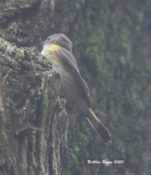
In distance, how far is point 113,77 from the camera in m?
9.64

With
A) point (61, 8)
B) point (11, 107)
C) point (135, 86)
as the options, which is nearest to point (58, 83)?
point (11, 107)

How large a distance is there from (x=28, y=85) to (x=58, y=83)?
1.90ft

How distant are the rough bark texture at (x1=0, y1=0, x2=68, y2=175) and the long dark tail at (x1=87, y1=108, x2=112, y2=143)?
0.79 m

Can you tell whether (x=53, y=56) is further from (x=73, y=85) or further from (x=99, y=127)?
(x=99, y=127)

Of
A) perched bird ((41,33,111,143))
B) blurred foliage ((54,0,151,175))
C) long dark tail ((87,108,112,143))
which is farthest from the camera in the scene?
blurred foliage ((54,0,151,175))

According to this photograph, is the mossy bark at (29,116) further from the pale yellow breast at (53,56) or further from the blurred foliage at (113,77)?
the blurred foliage at (113,77)

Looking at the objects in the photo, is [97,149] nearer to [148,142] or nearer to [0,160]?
[148,142]

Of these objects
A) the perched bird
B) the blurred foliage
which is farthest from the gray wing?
the blurred foliage

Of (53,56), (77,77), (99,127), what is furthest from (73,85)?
(99,127)

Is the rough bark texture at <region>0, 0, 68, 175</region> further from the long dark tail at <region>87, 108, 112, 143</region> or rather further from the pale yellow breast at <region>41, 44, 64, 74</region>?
the long dark tail at <region>87, 108, 112, 143</region>

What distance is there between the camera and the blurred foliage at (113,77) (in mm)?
7844

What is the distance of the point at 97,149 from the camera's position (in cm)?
794

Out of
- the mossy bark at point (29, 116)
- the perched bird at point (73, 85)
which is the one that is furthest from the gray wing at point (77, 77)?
the mossy bark at point (29, 116)

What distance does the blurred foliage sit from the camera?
7844 mm
